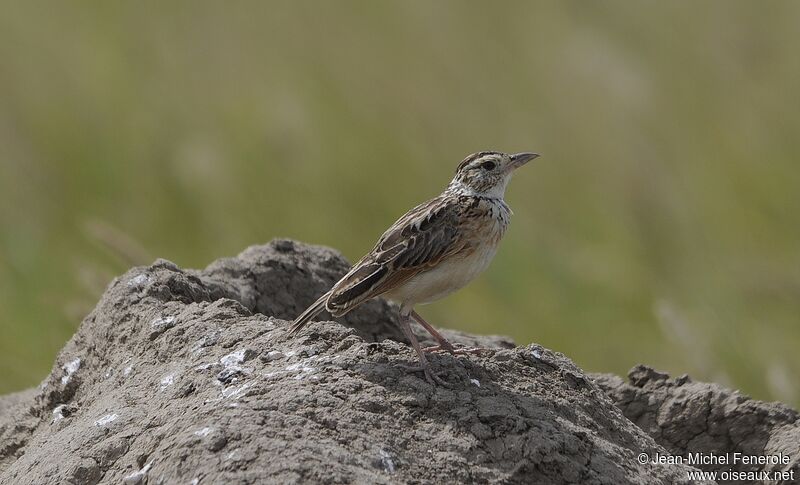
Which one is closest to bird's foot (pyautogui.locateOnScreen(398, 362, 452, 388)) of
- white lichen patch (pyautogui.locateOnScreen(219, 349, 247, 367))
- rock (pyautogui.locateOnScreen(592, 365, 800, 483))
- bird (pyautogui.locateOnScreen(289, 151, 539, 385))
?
bird (pyautogui.locateOnScreen(289, 151, 539, 385))

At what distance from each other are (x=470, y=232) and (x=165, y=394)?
1.54 meters

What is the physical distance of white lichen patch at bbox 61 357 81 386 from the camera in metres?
5.86

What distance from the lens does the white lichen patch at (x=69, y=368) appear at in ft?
19.2

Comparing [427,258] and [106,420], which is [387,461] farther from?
[427,258]

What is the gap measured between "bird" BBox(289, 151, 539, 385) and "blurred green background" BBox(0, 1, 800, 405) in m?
2.53

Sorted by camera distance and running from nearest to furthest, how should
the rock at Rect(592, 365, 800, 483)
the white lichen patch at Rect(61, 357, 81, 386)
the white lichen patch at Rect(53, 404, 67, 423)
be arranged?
1. the white lichen patch at Rect(53, 404, 67, 423)
2. the rock at Rect(592, 365, 800, 483)
3. the white lichen patch at Rect(61, 357, 81, 386)

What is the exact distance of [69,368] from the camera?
5906 millimetres

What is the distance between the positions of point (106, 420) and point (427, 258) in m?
1.52

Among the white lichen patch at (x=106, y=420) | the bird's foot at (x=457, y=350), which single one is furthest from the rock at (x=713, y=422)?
the white lichen patch at (x=106, y=420)

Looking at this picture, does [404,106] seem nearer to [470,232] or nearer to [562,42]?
[562,42]

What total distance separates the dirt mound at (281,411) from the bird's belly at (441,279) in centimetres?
49

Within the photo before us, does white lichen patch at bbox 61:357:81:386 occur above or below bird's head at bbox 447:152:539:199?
below

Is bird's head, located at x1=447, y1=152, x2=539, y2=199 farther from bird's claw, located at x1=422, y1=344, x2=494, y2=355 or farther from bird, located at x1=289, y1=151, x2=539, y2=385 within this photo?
bird's claw, located at x1=422, y1=344, x2=494, y2=355

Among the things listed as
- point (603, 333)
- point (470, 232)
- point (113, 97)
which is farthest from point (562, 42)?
point (470, 232)
